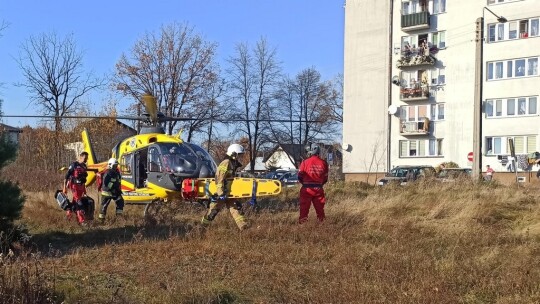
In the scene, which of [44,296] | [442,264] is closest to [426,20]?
[442,264]

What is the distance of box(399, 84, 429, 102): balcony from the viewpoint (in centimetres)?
4553

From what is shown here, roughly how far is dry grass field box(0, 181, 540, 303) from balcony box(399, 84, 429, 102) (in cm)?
3258

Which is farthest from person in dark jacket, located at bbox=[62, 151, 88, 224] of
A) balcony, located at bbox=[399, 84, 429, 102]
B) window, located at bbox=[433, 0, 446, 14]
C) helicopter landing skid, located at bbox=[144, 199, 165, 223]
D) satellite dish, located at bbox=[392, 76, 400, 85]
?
window, located at bbox=[433, 0, 446, 14]

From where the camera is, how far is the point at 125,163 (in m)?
15.5

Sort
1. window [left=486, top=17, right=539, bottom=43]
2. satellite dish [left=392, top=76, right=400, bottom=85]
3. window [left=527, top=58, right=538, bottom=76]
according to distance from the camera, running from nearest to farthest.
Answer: window [left=527, top=58, right=538, bottom=76], window [left=486, top=17, right=539, bottom=43], satellite dish [left=392, top=76, right=400, bottom=85]

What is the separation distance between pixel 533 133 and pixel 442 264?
36.7 meters

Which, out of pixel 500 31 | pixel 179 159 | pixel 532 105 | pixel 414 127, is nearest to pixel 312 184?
pixel 179 159

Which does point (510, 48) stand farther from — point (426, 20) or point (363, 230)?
point (363, 230)

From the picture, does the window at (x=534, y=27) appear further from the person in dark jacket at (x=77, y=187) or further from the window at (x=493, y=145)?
the person in dark jacket at (x=77, y=187)

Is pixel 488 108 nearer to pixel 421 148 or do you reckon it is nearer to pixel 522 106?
pixel 522 106

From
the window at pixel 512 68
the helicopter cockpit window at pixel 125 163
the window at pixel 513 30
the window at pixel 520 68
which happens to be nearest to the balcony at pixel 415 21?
the window at pixel 513 30

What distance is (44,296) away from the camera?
5273 mm

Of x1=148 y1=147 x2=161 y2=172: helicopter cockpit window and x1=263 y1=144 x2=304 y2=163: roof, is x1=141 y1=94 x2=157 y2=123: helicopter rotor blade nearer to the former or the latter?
x1=148 y1=147 x2=161 y2=172: helicopter cockpit window

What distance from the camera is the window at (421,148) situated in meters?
45.3
